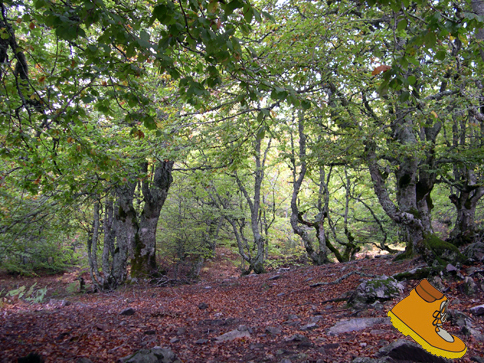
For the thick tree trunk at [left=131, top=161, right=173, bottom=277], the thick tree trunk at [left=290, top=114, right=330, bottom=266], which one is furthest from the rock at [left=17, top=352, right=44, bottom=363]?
the thick tree trunk at [left=290, top=114, right=330, bottom=266]

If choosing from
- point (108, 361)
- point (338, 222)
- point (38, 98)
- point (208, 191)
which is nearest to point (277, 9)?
point (38, 98)

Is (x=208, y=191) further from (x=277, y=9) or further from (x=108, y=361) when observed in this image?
(x=108, y=361)

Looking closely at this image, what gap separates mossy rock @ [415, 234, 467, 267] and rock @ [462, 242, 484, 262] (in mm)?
119

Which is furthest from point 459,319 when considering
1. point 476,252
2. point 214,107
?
point 214,107

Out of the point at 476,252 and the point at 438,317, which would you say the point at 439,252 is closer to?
the point at 476,252

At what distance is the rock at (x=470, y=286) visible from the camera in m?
4.29

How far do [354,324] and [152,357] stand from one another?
8.43ft

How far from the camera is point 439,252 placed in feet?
19.7

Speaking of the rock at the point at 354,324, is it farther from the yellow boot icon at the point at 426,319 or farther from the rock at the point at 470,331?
the rock at the point at 470,331

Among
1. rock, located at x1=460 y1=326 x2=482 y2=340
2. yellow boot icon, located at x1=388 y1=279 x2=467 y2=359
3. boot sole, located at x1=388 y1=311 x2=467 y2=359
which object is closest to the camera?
boot sole, located at x1=388 y1=311 x2=467 y2=359

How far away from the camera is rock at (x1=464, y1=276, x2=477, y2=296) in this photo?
14.1 feet

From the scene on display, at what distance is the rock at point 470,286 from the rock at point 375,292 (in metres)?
0.93

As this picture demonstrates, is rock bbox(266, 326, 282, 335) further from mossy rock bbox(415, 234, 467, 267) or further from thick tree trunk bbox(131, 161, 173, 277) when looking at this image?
thick tree trunk bbox(131, 161, 173, 277)

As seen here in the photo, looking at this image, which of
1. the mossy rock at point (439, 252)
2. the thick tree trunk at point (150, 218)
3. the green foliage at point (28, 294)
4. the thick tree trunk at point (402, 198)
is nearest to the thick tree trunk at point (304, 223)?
the thick tree trunk at point (402, 198)
